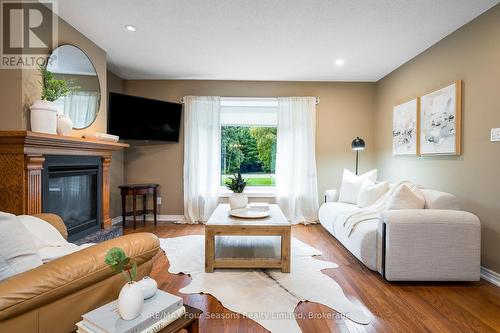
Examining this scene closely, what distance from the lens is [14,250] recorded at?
0.95 metres

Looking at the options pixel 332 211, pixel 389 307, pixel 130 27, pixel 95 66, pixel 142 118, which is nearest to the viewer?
pixel 389 307

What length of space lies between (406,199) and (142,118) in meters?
3.79

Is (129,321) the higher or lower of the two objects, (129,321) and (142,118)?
the lower

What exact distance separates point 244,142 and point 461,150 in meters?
3.16

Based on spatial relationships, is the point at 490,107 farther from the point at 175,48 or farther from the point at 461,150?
the point at 175,48

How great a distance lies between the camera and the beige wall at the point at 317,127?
4613 millimetres

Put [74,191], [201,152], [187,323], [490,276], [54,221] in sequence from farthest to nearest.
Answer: [201,152]
[74,191]
[490,276]
[54,221]
[187,323]

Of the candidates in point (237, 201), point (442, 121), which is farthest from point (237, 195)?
point (442, 121)

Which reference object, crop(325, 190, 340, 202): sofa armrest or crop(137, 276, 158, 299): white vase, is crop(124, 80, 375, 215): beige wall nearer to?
crop(325, 190, 340, 202): sofa armrest

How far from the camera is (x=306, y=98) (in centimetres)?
454

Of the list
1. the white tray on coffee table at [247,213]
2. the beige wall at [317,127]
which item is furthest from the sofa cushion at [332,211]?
the white tray on coffee table at [247,213]

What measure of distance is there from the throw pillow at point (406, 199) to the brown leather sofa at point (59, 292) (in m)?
2.52

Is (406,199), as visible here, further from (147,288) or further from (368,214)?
(147,288)

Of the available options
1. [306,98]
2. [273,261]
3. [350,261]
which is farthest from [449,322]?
[306,98]
